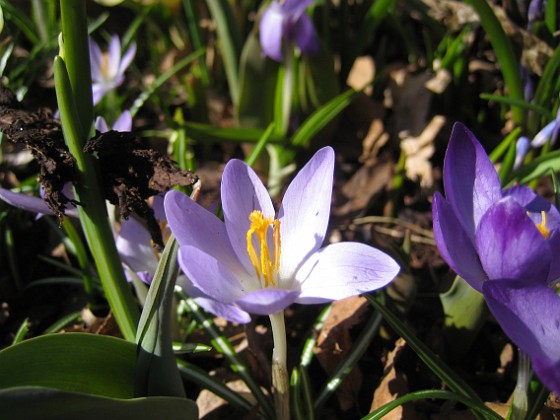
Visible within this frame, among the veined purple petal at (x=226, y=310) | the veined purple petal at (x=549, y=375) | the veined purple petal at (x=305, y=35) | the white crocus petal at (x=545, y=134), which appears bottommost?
the veined purple petal at (x=226, y=310)

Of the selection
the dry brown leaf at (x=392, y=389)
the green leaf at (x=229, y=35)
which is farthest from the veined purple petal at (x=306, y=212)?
the green leaf at (x=229, y=35)

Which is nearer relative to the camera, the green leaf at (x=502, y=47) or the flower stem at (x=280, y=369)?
the flower stem at (x=280, y=369)

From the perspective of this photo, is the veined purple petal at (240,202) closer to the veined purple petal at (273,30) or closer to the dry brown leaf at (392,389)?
the dry brown leaf at (392,389)

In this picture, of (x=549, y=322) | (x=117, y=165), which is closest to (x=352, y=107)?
(x=117, y=165)

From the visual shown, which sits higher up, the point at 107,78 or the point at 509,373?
the point at 107,78

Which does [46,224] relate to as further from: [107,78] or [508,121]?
[508,121]

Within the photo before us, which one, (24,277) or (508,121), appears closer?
(24,277)
